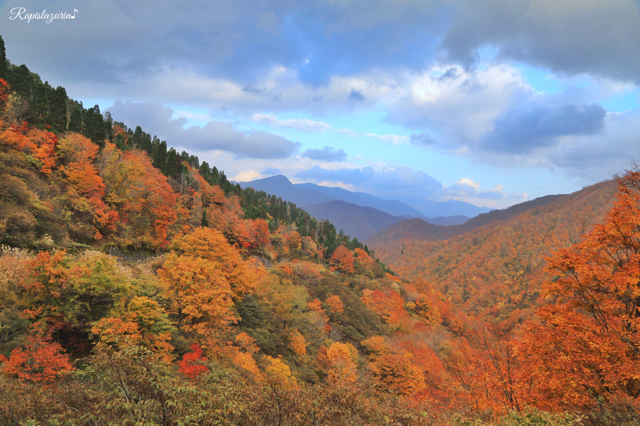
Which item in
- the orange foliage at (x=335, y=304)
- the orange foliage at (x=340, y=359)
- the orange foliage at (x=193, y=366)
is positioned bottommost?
the orange foliage at (x=340, y=359)

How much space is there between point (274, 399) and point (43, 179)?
34.7m

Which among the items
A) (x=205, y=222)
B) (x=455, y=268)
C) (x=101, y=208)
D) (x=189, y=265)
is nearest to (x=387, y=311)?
(x=205, y=222)

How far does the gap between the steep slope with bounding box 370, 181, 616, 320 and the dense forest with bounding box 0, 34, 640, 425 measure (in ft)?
262

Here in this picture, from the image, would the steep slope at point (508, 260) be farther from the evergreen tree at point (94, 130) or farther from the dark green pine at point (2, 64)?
the dark green pine at point (2, 64)

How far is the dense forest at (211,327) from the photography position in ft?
32.3

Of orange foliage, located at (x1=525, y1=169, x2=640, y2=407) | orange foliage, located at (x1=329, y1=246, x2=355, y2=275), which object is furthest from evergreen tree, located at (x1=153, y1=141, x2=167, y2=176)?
orange foliage, located at (x1=525, y1=169, x2=640, y2=407)

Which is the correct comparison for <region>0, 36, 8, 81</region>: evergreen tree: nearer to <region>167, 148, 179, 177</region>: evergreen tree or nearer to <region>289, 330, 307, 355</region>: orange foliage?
<region>167, 148, 179, 177</region>: evergreen tree

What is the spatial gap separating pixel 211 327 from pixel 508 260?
169 m

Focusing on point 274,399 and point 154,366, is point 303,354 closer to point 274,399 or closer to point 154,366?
point 274,399

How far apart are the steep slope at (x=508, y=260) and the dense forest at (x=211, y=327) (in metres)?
79.9

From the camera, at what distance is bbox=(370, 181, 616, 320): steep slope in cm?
11906

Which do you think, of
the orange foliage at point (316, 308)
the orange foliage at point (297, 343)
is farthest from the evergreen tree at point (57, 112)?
the orange foliage at point (316, 308)

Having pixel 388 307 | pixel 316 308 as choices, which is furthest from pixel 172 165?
pixel 388 307

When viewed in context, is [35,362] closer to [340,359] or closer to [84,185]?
[84,185]
